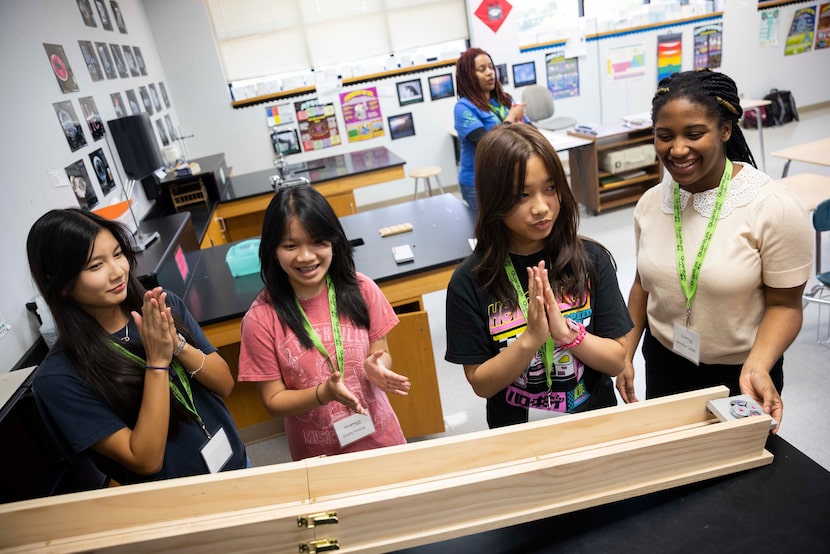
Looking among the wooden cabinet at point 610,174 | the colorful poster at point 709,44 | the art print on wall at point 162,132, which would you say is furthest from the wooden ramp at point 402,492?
the colorful poster at point 709,44

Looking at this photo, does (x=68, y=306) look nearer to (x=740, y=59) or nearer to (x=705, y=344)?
(x=705, y=344)

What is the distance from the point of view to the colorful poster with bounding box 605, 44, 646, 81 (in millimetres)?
6059

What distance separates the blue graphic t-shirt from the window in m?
4.97

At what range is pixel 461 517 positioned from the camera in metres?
0.64

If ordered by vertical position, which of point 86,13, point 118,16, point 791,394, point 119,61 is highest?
point 118,16

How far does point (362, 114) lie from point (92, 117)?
311 centimetres

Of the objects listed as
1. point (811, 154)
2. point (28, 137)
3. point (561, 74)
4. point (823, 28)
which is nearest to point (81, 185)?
point (28, 137)

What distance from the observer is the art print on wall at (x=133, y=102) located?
367 cm

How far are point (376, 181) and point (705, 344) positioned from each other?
122 inches

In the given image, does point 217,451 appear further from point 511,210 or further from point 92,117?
point 92,117

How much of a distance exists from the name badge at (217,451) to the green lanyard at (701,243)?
3.89ft

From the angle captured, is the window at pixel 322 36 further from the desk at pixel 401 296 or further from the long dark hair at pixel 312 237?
the long dark hair at pixel 312 237

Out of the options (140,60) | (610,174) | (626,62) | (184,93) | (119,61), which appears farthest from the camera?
(626,62)

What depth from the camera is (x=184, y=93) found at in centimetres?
515
